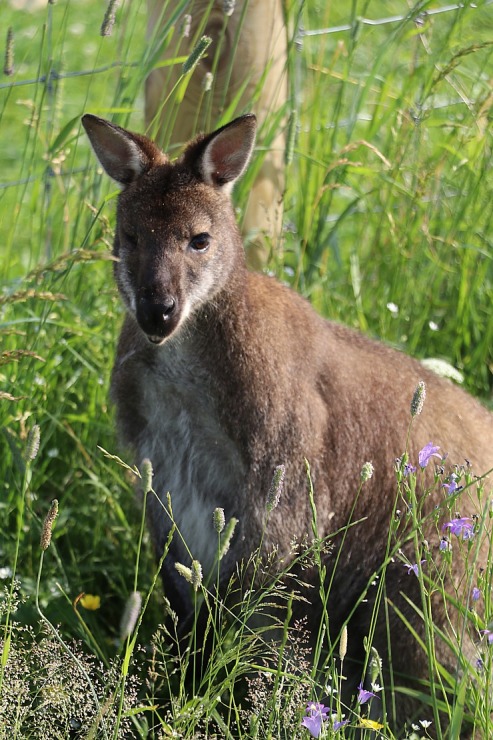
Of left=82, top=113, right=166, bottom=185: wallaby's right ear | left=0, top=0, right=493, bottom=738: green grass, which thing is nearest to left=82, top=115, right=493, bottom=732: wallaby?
left=82, top=113, right=166, bottom=185: wallaby's right ear

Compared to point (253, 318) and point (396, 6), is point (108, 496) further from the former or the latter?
point (396, 6)

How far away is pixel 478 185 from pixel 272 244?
2.96 ft

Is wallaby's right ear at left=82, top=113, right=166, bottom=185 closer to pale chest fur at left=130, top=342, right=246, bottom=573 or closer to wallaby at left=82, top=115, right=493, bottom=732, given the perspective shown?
wallaby at left=82, top=115, right=493, bottom=732

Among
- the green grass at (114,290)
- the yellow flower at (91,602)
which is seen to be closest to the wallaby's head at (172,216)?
the green grass at (114,290)

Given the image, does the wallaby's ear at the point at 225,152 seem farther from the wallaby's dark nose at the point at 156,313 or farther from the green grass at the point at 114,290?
the wallaby's dark nose at the point at 156,313

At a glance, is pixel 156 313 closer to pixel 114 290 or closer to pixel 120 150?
pixel 120 150

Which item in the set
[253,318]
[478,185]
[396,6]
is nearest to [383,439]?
[253,318]

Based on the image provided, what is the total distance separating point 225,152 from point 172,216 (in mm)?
291

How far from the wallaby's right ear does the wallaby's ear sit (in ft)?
0.42

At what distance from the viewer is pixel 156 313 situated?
121 inches

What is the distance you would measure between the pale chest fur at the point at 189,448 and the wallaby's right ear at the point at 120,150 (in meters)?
0.56

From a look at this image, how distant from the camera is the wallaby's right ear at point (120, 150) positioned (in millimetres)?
3293

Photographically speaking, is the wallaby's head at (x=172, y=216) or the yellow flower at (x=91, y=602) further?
the yellow flower at (x=91, y=602)

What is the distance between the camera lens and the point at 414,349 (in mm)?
4617
